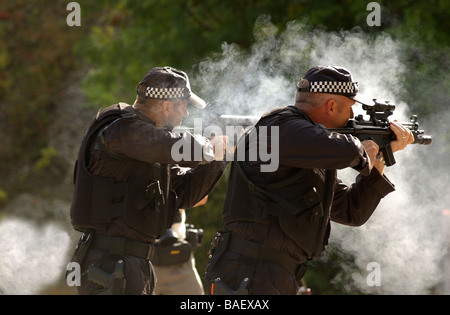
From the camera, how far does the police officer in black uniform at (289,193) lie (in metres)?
4.06

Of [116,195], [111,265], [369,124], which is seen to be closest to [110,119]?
[116,195]

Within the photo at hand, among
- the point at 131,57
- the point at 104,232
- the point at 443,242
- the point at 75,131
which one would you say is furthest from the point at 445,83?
the point at 75,131

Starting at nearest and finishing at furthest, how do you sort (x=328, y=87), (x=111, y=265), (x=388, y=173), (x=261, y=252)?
(x=261, y=252) → (x=328, y=87) → (x=111, y=265) → (x=388, y=173)

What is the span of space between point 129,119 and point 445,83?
3842mm

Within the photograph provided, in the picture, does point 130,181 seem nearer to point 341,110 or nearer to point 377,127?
point 341,110

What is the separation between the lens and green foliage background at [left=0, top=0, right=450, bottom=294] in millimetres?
7465

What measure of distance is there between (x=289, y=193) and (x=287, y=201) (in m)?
0.05

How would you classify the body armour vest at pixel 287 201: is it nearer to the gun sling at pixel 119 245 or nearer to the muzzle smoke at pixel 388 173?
the gun sling at pixel 119 245

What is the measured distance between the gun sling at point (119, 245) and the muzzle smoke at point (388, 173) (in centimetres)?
197

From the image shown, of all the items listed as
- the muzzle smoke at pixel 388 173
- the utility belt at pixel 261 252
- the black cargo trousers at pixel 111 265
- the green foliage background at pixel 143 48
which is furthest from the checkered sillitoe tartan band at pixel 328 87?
the green foliage background at pixel 143 48

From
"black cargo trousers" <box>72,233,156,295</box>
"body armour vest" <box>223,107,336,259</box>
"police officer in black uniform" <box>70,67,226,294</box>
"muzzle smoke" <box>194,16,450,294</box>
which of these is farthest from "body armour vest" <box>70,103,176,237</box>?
"muzzle smoke" <box>194,16,450,294</box>

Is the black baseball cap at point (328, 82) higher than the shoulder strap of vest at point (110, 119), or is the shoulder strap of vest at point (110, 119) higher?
the black baseball cap at point (328, 82)

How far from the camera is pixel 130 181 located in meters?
4.49

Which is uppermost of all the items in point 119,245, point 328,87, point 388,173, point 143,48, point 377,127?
point 143,48
